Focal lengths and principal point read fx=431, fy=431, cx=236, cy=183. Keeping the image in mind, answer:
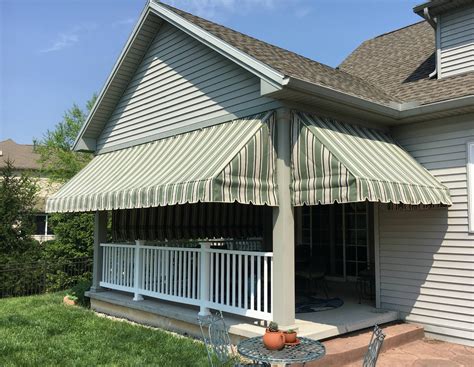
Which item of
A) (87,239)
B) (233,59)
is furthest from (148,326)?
(87,239)

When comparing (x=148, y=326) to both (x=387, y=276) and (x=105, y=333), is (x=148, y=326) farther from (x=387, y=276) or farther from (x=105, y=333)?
(x=387, y=276)

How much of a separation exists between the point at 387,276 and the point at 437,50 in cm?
Result: 509

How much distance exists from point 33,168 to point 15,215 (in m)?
13.3

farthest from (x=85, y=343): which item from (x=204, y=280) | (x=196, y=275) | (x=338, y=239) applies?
(x=338, y=239)

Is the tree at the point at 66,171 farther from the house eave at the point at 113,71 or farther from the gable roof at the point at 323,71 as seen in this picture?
the gable roof at the point at 323,71

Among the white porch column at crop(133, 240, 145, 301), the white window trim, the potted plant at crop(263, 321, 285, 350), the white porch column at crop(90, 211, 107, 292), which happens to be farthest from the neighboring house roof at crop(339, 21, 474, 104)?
the white porch column at crop(90, 211, 107, 292)

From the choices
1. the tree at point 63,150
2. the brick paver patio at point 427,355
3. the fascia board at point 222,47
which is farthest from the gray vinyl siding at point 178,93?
the tree at point 63,150

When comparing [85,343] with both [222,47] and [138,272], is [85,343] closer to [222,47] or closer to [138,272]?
[138,272]

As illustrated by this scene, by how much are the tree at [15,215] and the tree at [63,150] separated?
672 cm

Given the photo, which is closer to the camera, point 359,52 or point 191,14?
point 191,14

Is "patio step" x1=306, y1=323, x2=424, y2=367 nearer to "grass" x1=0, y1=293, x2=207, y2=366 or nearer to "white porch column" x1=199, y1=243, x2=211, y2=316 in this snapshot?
"grass" x1=0, y1=293, x2=207, y2=366

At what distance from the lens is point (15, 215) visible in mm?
18000

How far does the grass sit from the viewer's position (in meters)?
6.93

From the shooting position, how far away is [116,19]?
45.1 ft
